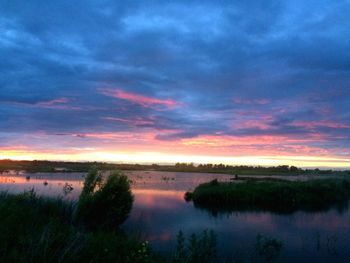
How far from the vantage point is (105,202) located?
2836cm

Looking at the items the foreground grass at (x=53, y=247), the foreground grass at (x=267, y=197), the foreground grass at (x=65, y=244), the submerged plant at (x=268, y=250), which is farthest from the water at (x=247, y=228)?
the foreground grass at (x=53, y=247)

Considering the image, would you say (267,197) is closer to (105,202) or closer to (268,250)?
(105,202)

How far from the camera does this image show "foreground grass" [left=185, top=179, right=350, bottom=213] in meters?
44.9

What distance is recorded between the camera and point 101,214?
2817 cm

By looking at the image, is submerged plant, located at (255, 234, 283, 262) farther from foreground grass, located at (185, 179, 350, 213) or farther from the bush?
foreground grass, located at (185, 179, 350, 213)

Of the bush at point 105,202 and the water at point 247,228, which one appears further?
the bush at point 105,202

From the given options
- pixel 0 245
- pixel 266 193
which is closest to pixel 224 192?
pixel 266 193

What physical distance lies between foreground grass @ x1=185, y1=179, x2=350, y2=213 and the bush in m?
14.9

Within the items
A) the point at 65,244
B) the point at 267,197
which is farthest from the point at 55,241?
the point at 267,197

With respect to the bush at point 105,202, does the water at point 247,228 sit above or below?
below

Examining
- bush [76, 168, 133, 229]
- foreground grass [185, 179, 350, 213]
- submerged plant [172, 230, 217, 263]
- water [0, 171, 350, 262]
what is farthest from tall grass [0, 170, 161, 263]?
foreground grass [185, 179, 350, 213]

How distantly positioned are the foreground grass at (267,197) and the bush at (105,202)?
14946mm

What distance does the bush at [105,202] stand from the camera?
2672 centimetres

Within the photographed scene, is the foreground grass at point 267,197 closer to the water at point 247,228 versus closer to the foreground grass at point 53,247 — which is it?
the water at point 247,228
